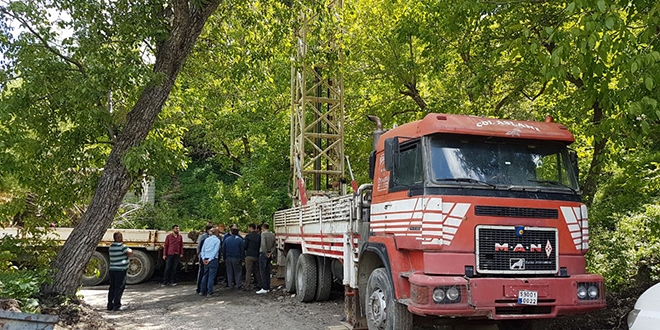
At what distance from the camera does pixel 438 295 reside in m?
6.11

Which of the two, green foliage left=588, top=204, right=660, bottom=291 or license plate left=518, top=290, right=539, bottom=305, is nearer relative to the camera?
license plate left=518, top=290, right=539, bottom=305

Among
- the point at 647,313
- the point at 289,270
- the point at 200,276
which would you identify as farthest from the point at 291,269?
the point at 647,313

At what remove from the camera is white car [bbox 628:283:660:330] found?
4.30 metres

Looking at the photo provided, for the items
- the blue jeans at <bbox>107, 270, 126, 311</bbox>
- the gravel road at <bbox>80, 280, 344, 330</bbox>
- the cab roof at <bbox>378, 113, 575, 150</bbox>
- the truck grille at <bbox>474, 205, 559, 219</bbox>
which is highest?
the cab roof at <bbox>378, 113, 575, 150</bbox>

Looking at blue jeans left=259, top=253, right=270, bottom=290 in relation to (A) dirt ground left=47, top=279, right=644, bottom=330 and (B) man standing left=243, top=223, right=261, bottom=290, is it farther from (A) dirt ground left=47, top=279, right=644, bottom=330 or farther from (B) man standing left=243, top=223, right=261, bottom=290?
(A) dirt ground left=47, top=279, right=644, bottom=330

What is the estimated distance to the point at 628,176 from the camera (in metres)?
8.29

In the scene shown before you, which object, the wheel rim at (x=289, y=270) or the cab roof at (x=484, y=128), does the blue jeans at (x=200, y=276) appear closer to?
the wheel rim at (x=289, y=270)

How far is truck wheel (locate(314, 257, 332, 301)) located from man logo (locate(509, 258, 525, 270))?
19.5ft

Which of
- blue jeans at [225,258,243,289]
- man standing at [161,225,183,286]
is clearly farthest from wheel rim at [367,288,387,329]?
man standing at [161,225,183,286]

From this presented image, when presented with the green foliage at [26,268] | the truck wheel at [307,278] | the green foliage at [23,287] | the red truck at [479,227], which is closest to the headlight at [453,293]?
the red truck at [479,227]

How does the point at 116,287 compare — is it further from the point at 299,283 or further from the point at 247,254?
the point at 247,254

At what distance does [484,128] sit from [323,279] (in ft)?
20.3

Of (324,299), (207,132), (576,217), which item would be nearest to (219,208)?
(207,132)

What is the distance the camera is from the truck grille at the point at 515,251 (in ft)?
21.1
